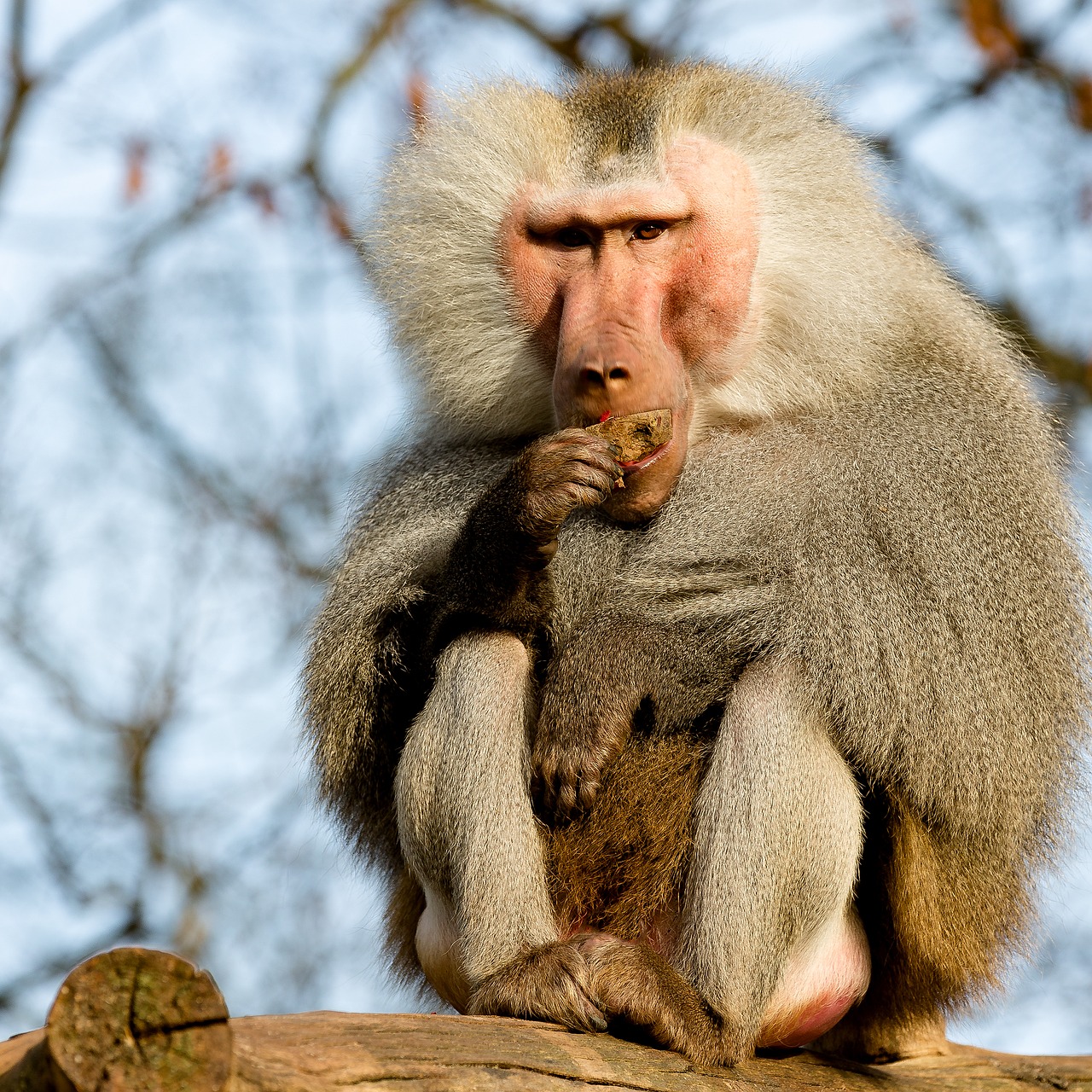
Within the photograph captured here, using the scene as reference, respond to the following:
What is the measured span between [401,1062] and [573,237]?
2274 millimetres

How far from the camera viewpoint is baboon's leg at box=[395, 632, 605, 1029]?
11.7ft

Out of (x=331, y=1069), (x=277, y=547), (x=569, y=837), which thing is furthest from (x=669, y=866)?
(x=277, y=547)

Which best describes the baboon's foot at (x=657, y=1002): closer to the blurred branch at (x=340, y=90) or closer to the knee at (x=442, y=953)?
the knee at (x=442, y=953)

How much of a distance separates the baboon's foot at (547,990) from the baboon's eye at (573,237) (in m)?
1.89

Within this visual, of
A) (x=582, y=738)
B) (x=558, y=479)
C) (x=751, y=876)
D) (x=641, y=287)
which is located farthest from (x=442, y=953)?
(x=641, y=287)

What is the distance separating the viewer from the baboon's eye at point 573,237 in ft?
13.5

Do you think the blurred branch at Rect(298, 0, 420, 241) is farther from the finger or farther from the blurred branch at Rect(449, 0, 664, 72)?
the finger

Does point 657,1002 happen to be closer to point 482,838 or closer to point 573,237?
point 482,838

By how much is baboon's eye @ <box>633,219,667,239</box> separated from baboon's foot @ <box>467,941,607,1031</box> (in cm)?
188

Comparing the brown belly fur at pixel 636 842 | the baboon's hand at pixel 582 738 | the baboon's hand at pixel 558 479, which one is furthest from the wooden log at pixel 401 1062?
the baboon's hand at pixel 558 479

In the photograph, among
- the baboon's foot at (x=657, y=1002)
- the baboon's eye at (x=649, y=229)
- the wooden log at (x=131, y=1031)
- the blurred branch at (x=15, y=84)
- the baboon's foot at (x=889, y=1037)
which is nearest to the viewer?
the wooden log at (x=131, y=1031)


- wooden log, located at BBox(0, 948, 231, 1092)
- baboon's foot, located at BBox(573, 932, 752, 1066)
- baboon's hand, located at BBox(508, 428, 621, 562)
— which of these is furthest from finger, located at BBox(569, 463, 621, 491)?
wooden log, located at BBox(0, 948, 231, 1092)

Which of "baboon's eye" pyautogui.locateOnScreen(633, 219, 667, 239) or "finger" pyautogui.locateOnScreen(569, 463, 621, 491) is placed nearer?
"finger" pyautogui.locateOnScreen(569, 463, 621, 491)

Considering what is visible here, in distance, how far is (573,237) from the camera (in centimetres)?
416
